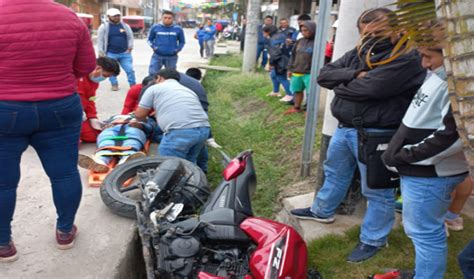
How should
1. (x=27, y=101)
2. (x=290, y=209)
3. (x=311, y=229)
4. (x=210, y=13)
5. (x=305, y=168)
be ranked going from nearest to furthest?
1. (x=27, y=101)
2. (x=311, y=229)
3. (x=290, y=209)
4. (x=305, y=168)
5. (x=210, y=13)

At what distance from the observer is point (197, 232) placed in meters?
2.49

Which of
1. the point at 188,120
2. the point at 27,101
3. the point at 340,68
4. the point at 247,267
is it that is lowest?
the point at 247,267

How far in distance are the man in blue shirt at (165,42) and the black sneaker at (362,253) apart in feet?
20.3

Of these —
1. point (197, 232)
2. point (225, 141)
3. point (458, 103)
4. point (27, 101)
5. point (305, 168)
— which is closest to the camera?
point (458, 103)

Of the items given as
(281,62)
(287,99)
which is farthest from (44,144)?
(281,62)

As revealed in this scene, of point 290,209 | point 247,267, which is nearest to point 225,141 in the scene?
point 290,209

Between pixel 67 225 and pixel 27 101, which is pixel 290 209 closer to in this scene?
pixel 67 225

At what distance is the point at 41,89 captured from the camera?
7.69 feet

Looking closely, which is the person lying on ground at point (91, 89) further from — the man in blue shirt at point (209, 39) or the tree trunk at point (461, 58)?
the man in blue shirt at point (209, 39)

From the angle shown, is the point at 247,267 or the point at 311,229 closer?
the point at 247,267

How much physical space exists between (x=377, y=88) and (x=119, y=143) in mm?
2774

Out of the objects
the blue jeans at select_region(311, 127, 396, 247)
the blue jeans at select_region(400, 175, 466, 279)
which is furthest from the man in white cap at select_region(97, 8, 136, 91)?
the blue jeans at select_region(400, 175, 466, 279)

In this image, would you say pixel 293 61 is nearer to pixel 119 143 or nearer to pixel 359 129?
pixel 119 143

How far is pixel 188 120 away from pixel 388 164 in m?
2.08
